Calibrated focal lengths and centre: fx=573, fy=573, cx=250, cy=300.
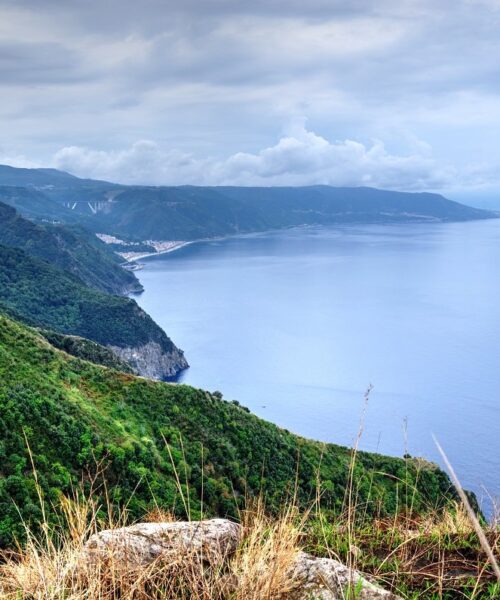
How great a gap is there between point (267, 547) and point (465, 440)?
88.9m

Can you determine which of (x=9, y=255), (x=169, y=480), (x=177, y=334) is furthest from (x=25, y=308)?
(x=169, y=480)

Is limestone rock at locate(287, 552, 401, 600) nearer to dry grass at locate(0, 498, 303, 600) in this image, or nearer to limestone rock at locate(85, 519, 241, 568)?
dry grass at locate(0, 498, 303, 600)

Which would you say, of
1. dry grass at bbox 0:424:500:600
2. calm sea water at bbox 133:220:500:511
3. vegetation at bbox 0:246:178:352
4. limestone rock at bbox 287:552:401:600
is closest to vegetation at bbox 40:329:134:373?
→ calm sea water at bbox 133:220:500:511

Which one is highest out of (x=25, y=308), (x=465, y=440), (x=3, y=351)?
(x=3, y=351)

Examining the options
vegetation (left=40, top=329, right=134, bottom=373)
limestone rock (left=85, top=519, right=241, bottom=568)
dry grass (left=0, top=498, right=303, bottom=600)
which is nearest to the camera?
dry grass (left=0, top=498, right=303, bottom=600)

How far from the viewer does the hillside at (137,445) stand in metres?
24.1

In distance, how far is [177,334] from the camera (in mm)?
162125

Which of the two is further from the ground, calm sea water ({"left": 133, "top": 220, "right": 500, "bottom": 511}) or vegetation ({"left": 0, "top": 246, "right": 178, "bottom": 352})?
vegetation ({"left": 0, "top": 246, "right": 178, "bottom": 352})

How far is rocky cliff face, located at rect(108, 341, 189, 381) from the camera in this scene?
5354 inches

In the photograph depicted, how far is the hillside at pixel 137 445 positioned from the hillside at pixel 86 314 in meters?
91.1

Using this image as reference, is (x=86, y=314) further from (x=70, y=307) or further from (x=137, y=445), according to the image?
(x=137, y=445)

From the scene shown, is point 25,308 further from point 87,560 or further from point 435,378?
point 87,560

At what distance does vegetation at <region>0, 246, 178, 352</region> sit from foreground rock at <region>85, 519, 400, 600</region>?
136139mm

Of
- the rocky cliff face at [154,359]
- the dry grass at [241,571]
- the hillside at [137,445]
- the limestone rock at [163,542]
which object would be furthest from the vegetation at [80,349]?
the rocky cliff face at [154,359]
